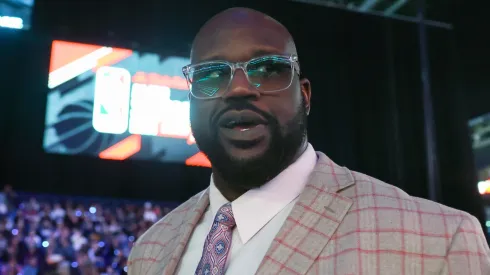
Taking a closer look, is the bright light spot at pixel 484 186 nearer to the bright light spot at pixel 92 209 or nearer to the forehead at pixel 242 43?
the bright light spot at pixel 92 209

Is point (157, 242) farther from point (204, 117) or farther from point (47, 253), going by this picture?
point (47, 253)

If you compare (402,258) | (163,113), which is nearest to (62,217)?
(163,113)

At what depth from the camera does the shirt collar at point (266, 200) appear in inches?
29.5

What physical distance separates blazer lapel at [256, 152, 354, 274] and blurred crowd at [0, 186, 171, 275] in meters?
2.66

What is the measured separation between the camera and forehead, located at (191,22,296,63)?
741 mm

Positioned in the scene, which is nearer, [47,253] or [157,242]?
[157,242]

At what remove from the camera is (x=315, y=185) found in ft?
2.41

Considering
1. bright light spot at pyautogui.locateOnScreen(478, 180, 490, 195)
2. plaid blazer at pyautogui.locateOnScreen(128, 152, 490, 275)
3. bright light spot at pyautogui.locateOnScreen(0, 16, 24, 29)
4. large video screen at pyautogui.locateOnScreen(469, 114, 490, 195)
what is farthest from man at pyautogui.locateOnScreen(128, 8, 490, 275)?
bright light spot at pyautogui.locateOnScreen(478, 180, 490, 195)

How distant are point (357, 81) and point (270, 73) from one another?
305cm

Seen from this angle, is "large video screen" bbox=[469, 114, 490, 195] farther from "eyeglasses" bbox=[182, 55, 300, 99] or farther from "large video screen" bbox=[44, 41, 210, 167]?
"eyeglasses" bbox=[182, 55, 300, 99]

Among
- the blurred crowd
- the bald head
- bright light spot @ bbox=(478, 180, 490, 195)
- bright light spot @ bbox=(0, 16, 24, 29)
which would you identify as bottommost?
the blurred crowd

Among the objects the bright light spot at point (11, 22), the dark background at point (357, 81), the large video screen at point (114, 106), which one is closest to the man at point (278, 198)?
the large video screen at point (114, 106)

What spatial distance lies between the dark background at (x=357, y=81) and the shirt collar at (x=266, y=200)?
2.45 meters

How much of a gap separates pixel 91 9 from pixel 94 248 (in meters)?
1.64
